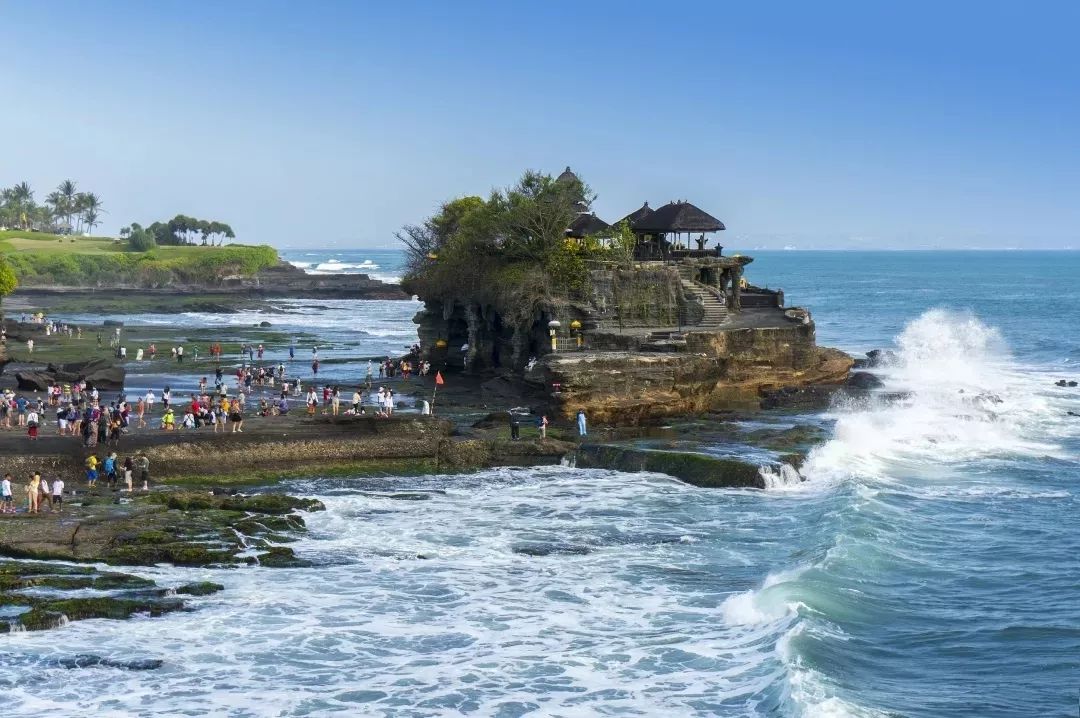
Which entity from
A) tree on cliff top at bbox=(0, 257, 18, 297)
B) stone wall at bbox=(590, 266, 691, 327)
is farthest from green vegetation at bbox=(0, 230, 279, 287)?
stone wall at bbox=(590, 266, 691, 327)

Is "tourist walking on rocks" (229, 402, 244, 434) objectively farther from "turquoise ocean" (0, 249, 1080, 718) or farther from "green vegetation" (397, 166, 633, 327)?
"green vegetation" (397, 166, 633, 327)

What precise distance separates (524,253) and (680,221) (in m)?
8.41

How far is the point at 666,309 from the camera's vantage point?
50406 millimetres

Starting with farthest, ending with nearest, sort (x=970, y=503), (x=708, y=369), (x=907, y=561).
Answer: (x=708, y=369), (x=970, y=503), (x=907, y=561)

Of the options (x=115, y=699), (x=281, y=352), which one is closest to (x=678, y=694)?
(x=115, y=699)

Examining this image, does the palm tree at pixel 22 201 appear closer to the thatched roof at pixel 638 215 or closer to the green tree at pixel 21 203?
the green tree at pixel 21 203

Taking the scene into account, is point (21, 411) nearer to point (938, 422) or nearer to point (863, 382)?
point (938, 422)

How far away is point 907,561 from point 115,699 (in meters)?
16.4

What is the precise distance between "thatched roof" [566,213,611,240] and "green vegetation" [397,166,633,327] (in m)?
0.63

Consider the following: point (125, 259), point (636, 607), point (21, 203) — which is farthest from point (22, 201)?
point (636, 607)

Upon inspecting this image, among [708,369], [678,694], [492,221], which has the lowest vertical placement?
[678,694]

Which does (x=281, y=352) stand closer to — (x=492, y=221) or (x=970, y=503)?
(x=492, y=221)

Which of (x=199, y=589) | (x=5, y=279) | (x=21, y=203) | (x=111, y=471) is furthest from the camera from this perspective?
(x=21, y=203)

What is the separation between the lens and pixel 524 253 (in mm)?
50781
